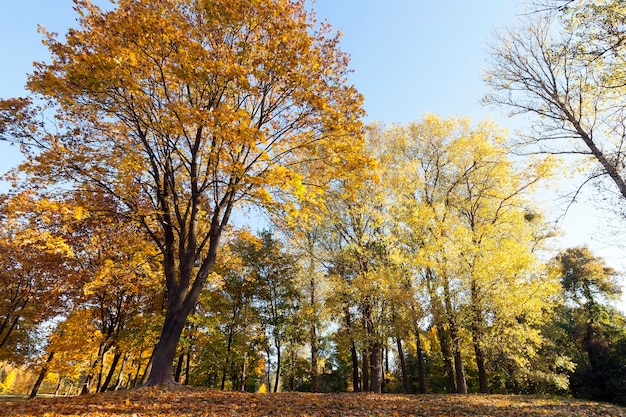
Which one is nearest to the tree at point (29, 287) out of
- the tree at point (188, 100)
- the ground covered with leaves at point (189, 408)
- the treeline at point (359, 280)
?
the treeline at point (359, 280)

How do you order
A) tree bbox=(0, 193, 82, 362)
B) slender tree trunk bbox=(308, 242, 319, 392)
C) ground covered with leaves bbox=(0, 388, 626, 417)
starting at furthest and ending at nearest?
slender tree trunk bbox=(308, 242, 319, 392) < tree bbox=(0, 193, 82, 362) < ground covered with leaves bbox=(0, 388, 626, 417)

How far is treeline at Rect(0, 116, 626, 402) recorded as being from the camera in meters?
11.9

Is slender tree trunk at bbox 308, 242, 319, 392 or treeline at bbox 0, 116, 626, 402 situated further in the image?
slender tree trunk at bbox 308, 242, 319, 392

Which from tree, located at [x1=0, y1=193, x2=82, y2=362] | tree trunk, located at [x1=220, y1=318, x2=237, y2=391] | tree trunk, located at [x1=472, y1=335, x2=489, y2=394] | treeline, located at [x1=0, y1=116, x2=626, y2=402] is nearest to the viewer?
treeline, located at [x1=0, y1=116, x2=626, y2=402]

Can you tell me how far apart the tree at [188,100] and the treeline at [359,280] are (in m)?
1.31

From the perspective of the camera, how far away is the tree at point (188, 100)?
6816 millimetres

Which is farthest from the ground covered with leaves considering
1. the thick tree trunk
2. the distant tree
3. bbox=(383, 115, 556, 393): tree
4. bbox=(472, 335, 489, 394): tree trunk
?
the distant tree

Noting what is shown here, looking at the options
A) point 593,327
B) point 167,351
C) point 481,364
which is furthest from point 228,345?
point 593,327

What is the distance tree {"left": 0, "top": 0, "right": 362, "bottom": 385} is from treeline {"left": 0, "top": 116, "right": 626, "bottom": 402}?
131 centimetres

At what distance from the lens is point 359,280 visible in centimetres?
1280

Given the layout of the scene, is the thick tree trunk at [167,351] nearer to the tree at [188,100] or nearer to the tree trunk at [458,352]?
the tree at [188,100]

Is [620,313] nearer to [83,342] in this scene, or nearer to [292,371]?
[292,371]

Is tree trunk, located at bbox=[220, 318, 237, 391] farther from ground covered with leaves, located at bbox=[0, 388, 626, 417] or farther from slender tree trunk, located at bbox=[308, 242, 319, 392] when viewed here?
ground covered with leaves, located at bbox=[0, 388, 626, 417]

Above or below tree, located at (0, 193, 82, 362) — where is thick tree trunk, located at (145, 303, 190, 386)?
below
